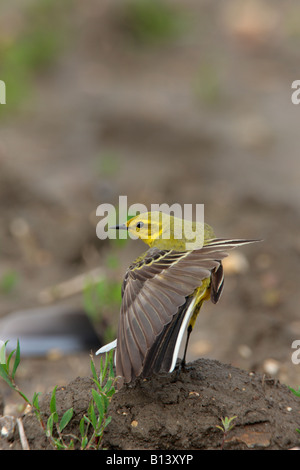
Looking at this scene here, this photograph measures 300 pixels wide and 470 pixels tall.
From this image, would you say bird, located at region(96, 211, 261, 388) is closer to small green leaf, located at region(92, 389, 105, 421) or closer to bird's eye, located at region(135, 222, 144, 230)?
small green leaf, located at region(92, 389, 105, 421)

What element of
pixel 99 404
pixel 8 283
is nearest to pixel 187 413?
pixel 99 404

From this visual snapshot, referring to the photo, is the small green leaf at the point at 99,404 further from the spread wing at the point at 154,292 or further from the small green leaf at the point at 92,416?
the spread wing at the point at 154,292

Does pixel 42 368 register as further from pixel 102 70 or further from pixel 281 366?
pixel 102 70

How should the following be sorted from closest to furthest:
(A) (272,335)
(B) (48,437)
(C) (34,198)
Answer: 1. (B) (48,437)
2. (A) (272,335)
3. (C) (34,198)

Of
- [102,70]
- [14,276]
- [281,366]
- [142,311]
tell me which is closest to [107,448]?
[142,311]

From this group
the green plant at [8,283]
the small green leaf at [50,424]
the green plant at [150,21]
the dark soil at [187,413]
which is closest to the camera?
the small green leaf at [50,424]

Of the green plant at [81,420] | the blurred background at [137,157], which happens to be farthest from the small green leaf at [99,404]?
the blurred background at [137,157]

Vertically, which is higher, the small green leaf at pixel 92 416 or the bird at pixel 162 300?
the bird at pixel 162 300
